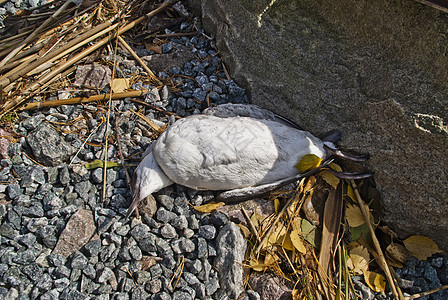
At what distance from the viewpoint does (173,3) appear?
3.04 m

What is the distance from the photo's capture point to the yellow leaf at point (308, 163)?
2.07 meters

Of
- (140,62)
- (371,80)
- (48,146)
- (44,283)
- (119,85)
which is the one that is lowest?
(44,283)

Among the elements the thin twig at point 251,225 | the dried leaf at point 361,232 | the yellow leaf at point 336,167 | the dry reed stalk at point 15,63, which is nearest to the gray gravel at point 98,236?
the thin twig at point 251,225

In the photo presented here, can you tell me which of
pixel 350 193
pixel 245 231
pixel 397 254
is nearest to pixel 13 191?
pixel 245 231

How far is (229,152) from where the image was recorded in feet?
6.55

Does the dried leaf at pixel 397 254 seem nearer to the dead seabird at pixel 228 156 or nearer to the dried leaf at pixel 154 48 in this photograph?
the dead seabird at pixel 228 156

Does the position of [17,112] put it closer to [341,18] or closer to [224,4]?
[224,4]

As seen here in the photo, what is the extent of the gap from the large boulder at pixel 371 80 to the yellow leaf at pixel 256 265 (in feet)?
2.71

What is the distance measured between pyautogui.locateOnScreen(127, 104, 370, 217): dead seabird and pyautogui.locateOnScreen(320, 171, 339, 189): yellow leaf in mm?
95

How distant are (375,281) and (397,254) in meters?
0.22

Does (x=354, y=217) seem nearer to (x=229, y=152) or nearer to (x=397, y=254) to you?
(x=397, y=254)

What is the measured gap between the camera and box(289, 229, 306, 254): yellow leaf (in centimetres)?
199

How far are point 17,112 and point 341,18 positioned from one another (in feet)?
7.34

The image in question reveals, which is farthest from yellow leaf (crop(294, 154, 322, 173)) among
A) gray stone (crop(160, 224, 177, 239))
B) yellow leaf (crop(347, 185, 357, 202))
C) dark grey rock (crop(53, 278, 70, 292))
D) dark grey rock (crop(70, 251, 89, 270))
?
dark grey rock (crop(53, 278, 70, 292))
